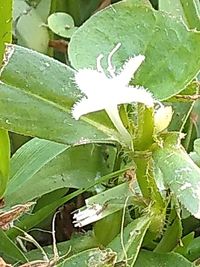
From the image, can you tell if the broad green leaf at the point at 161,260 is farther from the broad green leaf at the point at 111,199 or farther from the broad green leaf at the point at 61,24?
the broad green leaf at the point at 61,24

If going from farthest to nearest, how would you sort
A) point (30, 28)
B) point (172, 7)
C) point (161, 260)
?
point (30, 28) → point (172, 7) → point (161, 260)

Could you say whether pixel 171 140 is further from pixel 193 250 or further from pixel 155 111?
pixel 193 250

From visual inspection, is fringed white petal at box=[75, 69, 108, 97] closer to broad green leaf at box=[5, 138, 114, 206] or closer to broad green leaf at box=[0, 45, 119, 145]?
broad green leaf at box=[0, 45, 119, 145]

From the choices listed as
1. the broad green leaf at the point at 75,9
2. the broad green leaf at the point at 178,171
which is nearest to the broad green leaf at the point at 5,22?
the broad green leaf at the point at 178,171

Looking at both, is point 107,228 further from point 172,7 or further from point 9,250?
point 172,7

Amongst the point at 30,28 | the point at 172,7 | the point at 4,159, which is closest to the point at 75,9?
the point at 30,28
